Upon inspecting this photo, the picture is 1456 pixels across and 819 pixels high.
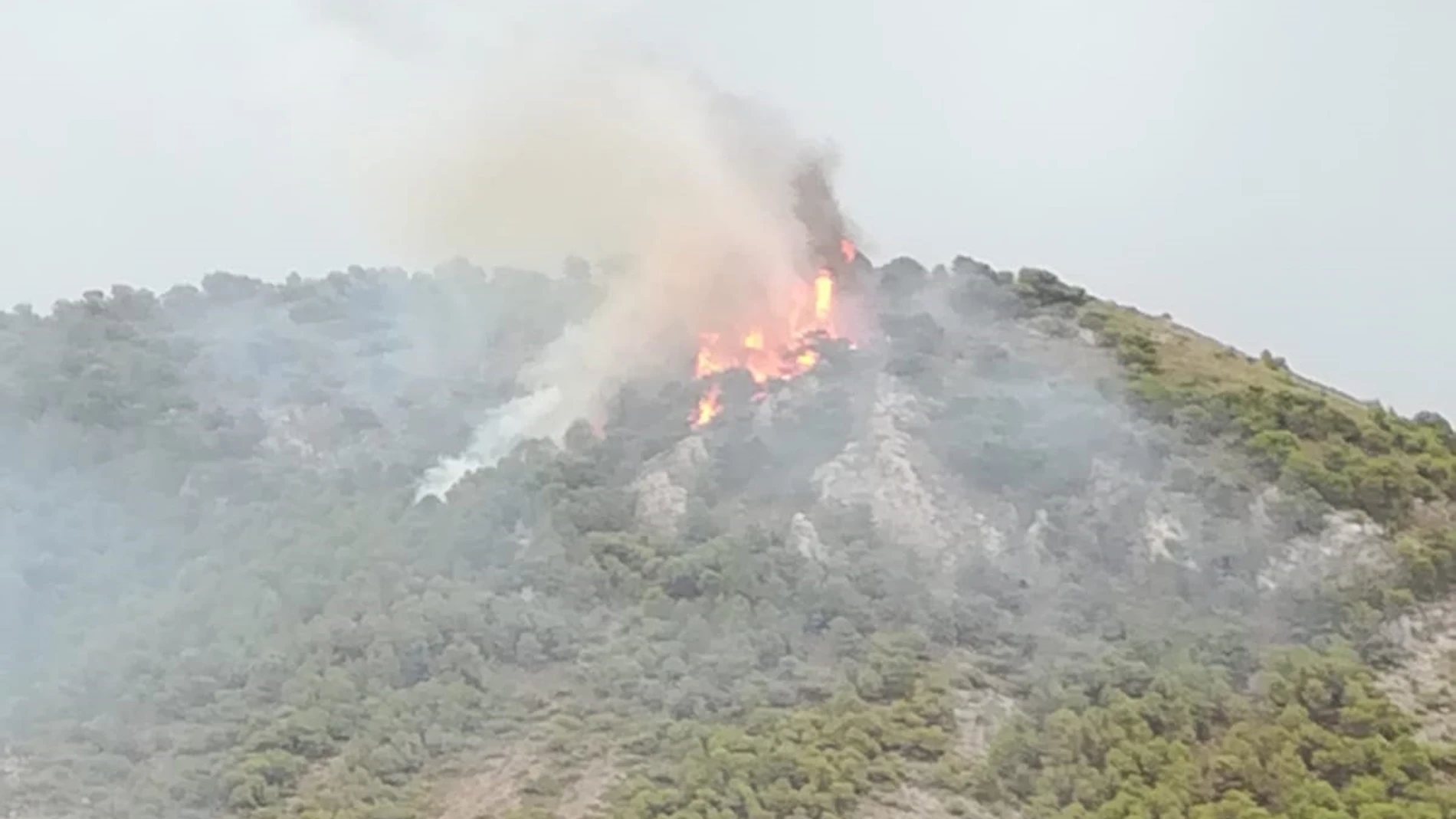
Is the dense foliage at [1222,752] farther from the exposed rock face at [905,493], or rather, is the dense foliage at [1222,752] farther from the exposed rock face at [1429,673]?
the exposed rock face at [905,493]

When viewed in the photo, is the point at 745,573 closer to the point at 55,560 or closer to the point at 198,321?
the point at 55,560

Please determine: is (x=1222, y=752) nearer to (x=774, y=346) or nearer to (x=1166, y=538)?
(x=1166, y=538)

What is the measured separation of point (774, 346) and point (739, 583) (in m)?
13.8

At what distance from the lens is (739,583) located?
54406mm

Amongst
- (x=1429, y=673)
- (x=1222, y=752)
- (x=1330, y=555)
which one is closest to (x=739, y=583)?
(x=1222, y=752)

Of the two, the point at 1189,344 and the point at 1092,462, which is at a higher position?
the point at 1189,344

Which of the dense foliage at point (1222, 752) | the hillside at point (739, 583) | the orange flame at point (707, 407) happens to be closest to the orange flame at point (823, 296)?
the hillside at point (739, 583)

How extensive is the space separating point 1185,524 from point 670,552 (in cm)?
1391

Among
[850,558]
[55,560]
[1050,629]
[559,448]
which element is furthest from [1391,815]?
[55,560]

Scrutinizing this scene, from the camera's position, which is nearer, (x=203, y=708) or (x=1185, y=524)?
(x=203, y=708)

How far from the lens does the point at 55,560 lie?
56562 millimetres

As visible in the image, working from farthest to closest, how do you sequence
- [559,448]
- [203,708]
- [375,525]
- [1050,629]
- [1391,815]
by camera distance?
1. [559,448]
2. [375,525]
3. [1050,629]
4. [203,708]
5. [1391,815]

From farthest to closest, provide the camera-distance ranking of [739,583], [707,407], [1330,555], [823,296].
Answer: [823,296]
[707,407]
[1330,555]
[739,583]

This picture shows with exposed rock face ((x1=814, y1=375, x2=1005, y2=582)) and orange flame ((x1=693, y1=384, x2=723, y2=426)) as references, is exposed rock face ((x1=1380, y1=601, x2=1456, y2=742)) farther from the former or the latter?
orange flame ((x1=693, y1=384, x2=723, y2=426))
